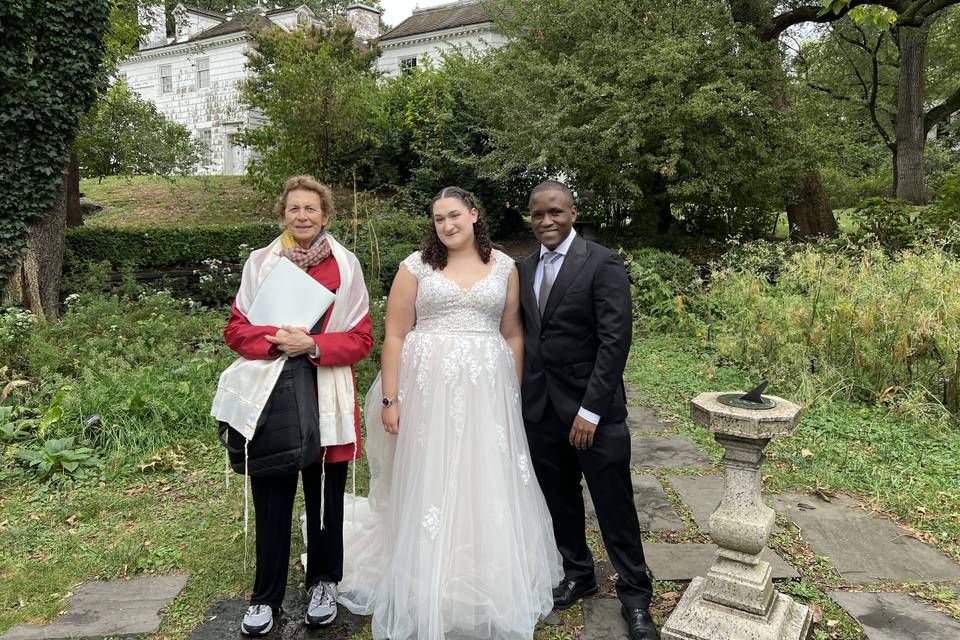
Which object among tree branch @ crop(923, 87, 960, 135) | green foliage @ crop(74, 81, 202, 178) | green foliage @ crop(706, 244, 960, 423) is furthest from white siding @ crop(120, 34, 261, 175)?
tree branch @ crop(923, 87, 960, 135)

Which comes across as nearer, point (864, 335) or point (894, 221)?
point (864, 335)

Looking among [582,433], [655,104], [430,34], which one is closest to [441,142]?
[655,104]

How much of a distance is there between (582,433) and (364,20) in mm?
28022

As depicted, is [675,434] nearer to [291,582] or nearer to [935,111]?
[291,582]

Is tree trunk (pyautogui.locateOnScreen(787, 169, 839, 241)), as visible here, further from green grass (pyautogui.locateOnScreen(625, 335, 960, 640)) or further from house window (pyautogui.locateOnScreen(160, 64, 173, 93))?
house window (pyautogui.locateOnScreen(160, 64, 173, 93))

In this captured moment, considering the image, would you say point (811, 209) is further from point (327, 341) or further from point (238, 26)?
→ point (238, 26)

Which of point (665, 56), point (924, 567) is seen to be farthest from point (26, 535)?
point (665, 56)

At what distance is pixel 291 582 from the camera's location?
10.5 feet

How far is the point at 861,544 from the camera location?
3.45 metres

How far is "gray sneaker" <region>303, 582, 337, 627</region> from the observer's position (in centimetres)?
279

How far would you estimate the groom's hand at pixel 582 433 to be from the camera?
258cm

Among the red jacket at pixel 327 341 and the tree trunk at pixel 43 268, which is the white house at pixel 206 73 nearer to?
the tree trunk at pixel 43 268

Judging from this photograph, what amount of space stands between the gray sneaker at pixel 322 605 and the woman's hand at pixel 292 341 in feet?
3.53

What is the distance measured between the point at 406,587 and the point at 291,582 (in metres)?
0.86
